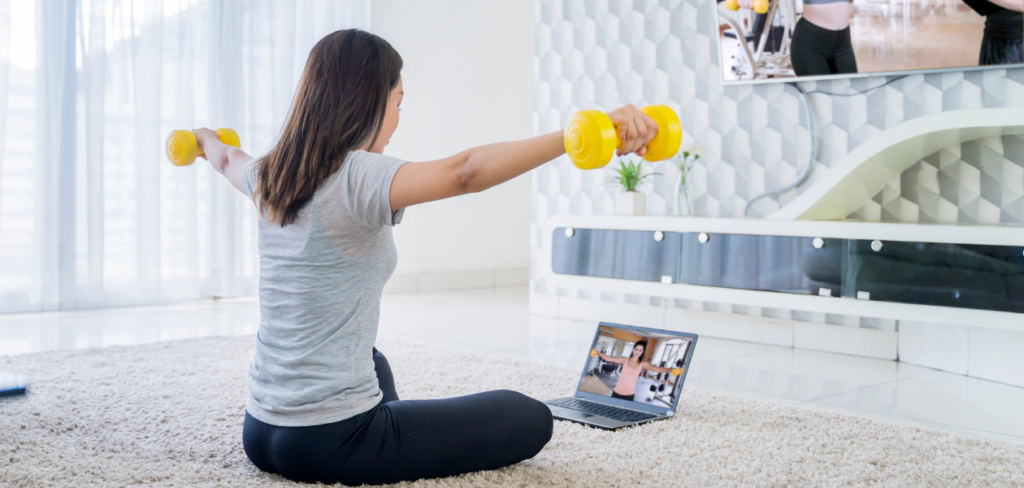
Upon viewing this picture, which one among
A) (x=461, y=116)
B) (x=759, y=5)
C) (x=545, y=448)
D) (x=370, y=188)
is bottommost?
(x=545, y=448)

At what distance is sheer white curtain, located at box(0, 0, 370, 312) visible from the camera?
13.2 feet

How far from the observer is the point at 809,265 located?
2.89 metres

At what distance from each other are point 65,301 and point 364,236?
3468 millimetres

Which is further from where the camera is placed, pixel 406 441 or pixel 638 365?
pixel 638 365

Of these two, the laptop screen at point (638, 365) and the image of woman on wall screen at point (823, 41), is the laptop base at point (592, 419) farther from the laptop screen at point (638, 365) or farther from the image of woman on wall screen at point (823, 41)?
the image of woman on wall screen at point (823, 41)

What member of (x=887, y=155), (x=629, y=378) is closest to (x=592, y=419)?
(x=629, y=378)

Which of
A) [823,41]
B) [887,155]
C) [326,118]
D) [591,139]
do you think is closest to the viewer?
[591,139]

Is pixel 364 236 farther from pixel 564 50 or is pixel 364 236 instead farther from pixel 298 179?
pixel 564 50

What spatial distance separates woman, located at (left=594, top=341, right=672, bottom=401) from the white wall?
3296 millimetres

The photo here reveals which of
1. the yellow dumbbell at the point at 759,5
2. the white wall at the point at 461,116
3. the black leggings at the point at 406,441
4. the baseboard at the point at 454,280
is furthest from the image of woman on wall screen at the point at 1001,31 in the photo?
the baseboard at the point at 454,280

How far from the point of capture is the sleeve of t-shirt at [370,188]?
1.21 meters

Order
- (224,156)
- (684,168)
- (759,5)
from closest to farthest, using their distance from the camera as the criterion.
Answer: (224,156), (759,5), (684,168)

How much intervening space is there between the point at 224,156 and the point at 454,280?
4.02 m

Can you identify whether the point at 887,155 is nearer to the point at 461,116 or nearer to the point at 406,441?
the point at 406,441
